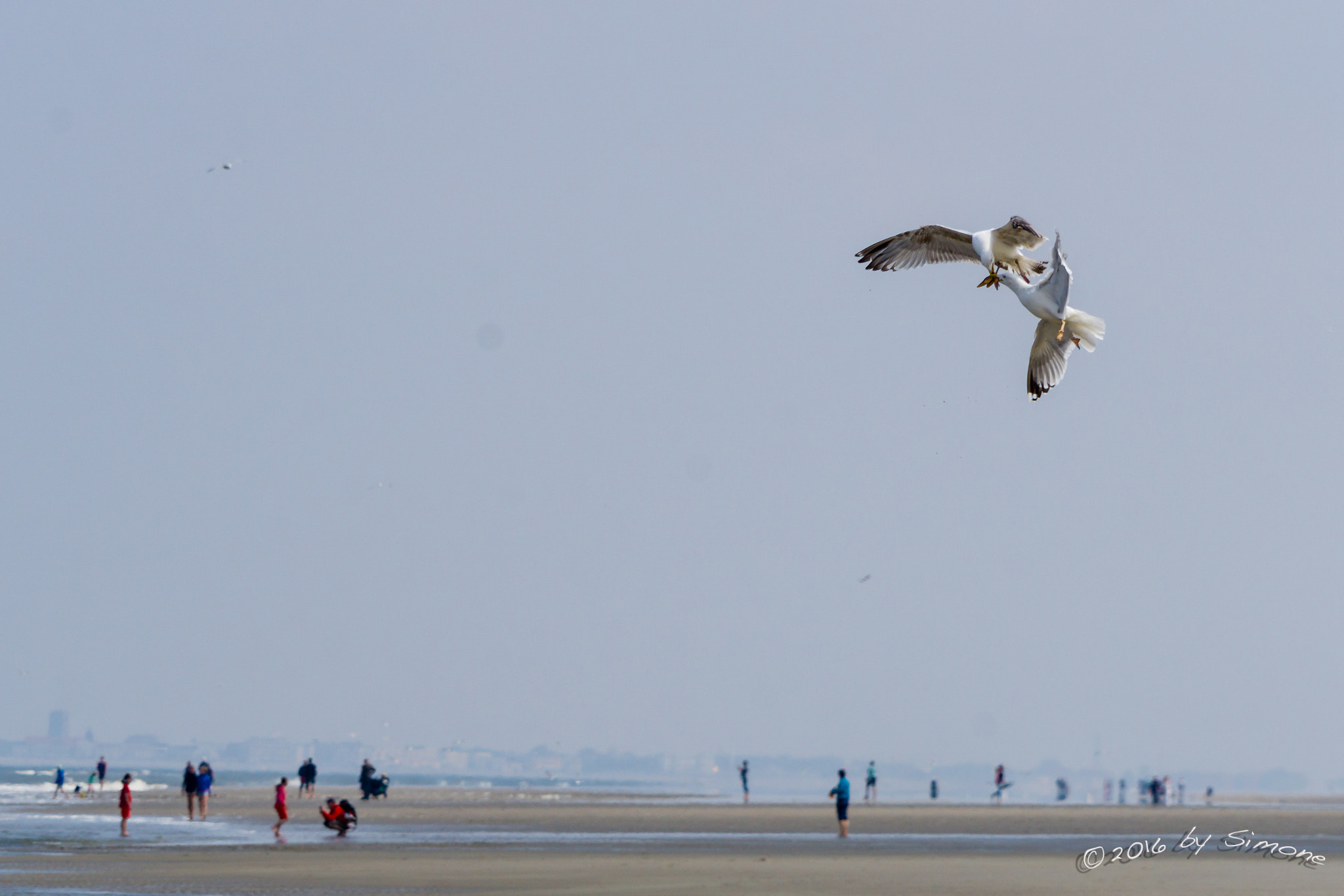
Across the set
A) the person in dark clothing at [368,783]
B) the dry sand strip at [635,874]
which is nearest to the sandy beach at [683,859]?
the dry sand strip at [635,874]

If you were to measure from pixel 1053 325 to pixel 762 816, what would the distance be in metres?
38.7

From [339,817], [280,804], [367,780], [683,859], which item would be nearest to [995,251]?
[683,859]

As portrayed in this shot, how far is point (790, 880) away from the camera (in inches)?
862

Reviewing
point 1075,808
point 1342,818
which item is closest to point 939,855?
point 1342,818

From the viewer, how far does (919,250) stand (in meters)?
16.0

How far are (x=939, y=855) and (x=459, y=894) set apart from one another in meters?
12.0

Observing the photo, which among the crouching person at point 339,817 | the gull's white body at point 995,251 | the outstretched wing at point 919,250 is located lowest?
the crouching person at point 339,817

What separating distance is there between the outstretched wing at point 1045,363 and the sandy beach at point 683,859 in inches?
371

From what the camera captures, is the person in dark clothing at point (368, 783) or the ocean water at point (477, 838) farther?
the person in dark clothing at point (368, 783)

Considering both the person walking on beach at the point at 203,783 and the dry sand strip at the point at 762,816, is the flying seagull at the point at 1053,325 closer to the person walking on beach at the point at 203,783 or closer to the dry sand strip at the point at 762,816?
the dry sand strip at the point at 762,816

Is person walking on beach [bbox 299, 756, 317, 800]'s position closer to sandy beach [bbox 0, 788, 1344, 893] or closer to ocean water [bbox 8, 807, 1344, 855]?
sandy beach [bbox 0, 788, 1344, 893]

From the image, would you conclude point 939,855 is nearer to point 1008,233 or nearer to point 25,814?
point 1008,233

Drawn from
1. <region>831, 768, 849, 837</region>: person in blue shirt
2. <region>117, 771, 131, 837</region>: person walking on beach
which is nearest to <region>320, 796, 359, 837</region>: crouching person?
<region>117, 771, 131, 837</region>: person walking on beach

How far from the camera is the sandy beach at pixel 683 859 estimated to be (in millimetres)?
20906
